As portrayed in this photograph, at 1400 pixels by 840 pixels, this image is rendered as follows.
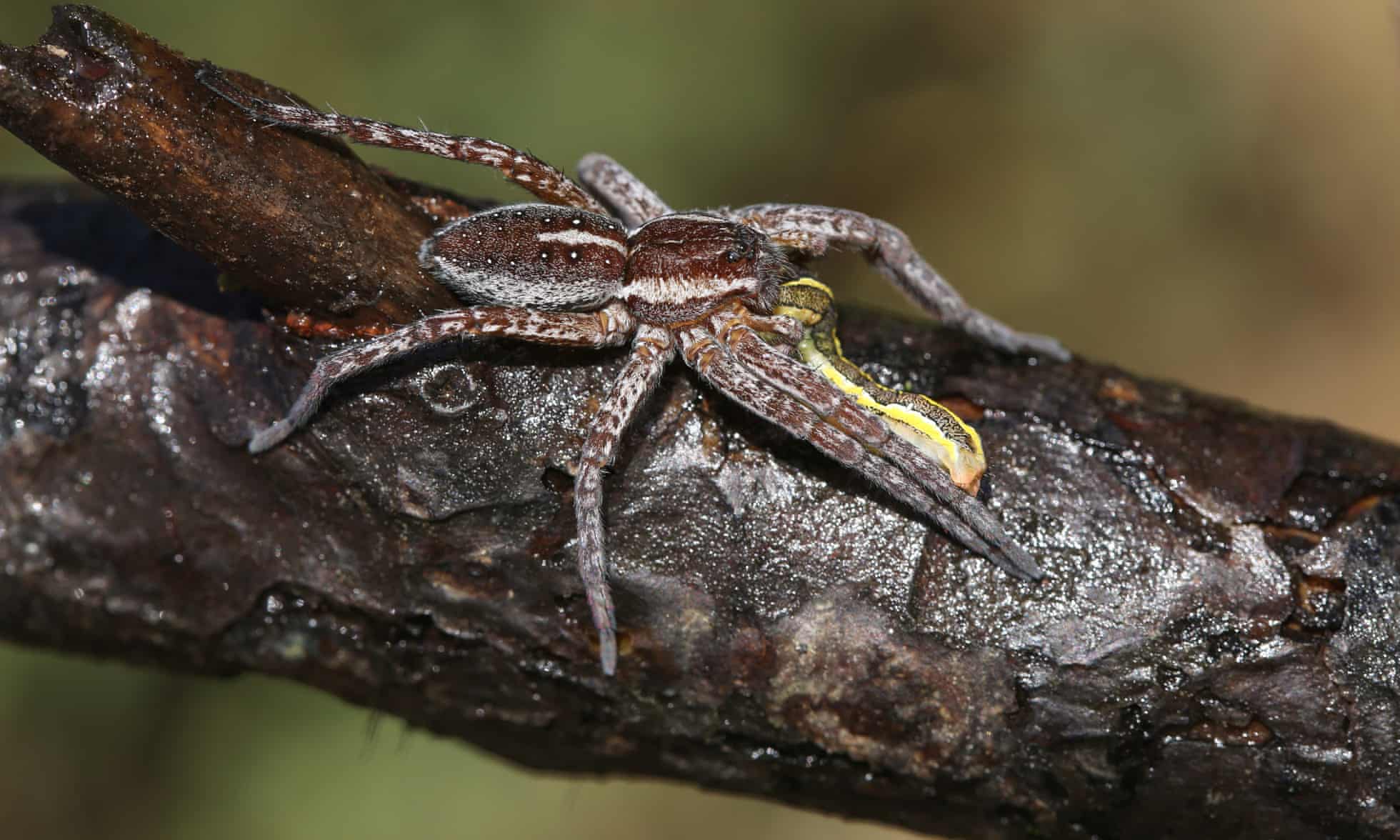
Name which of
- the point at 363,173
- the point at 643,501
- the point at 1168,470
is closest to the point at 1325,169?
the point at 1168,470

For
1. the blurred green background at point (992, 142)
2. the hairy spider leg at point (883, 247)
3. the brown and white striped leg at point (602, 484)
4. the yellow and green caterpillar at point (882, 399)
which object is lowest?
the brown and white striped leg at point (602, 484)

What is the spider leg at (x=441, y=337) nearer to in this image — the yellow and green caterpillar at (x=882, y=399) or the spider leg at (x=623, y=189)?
the yellow and green caterpillar at (x=882, y=399)

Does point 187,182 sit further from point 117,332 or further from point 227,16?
point 227,16

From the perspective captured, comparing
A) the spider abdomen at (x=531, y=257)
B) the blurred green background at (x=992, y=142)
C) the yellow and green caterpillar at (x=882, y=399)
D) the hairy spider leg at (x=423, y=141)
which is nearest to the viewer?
the hairy spider leg at (x=423, y=141)

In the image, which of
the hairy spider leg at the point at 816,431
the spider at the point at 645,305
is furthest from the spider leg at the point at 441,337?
the hairy spider leg at the point at 816,431

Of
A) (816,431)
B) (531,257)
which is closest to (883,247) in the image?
(816,431)
